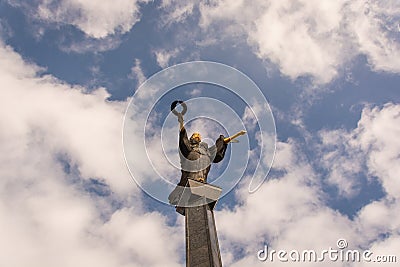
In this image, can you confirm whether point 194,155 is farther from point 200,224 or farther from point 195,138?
point 200,224

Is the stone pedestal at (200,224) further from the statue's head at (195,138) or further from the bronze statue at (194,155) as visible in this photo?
the statue's head at (195,138)

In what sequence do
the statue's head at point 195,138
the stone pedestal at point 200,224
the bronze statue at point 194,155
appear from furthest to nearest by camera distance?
the statue's head at point 195,138, the bronze statue at point 194,155, the stone pedestal at point 200,224

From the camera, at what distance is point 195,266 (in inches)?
679

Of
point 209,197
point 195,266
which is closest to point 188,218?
point 209,197

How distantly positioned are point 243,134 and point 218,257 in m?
6.65

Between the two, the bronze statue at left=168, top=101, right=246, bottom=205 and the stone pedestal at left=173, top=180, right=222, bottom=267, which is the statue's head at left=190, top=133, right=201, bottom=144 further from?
the stone pedestal at left=173, top=180, right=222, bottom=267

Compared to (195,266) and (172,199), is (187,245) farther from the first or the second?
(172,199)

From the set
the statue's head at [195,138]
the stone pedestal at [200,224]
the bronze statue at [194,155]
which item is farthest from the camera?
the statue's head at [195,138]

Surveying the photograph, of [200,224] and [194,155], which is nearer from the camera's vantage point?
[200,224]

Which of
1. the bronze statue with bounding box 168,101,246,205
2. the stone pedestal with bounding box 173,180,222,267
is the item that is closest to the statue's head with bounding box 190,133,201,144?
the bronze statue with bounding box 168,101,246,205

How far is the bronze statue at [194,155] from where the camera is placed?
20734 mm

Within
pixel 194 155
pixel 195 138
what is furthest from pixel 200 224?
pixel 195 138

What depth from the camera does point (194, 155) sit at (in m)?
21.6

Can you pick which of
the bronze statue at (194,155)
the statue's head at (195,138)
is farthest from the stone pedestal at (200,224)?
the statue's head at (195,138)
